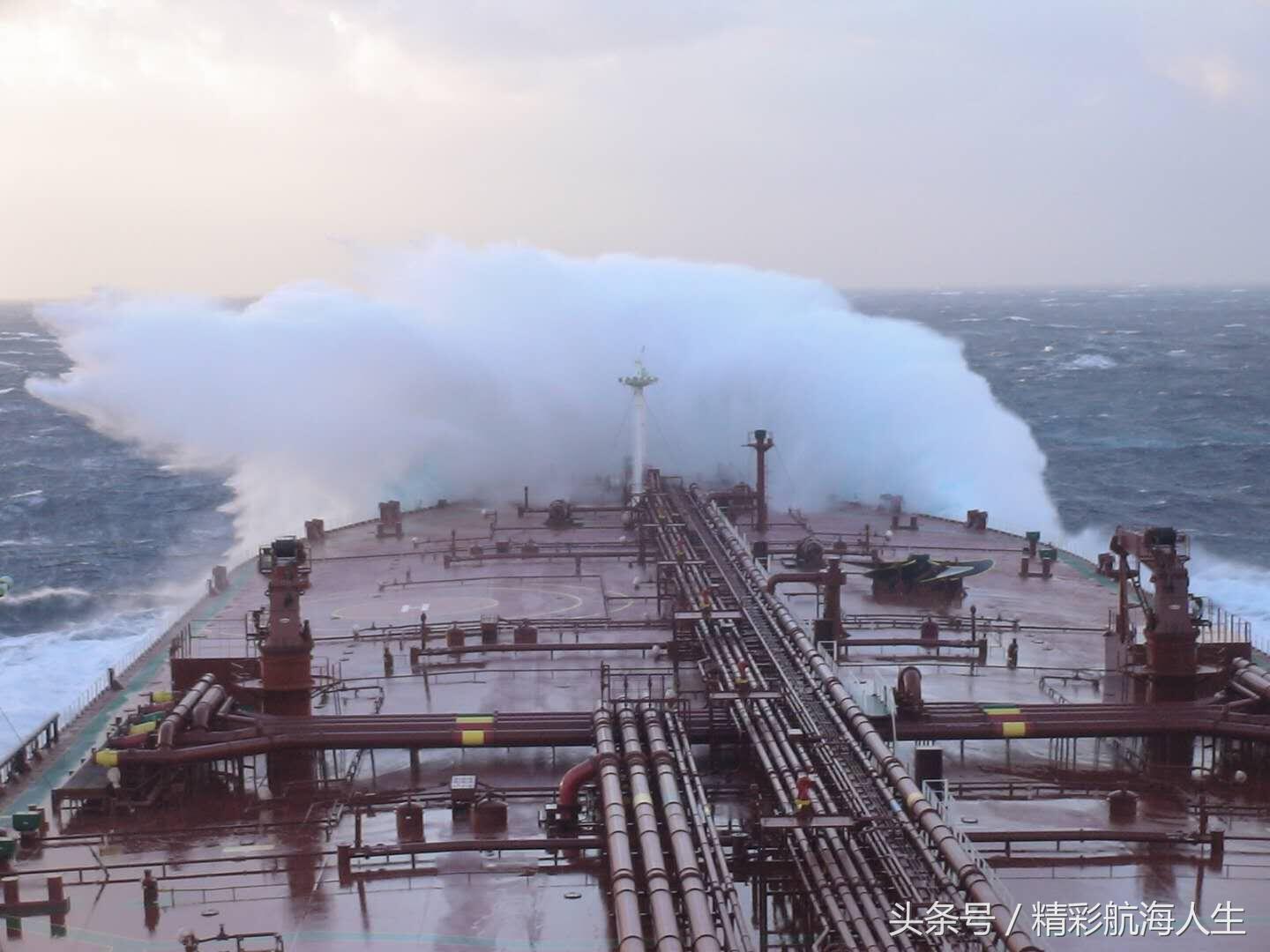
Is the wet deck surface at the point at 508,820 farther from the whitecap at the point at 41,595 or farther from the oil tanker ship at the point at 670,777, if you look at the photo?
the whitecap at the point at 41,595

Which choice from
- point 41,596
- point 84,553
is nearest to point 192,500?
point 84,553

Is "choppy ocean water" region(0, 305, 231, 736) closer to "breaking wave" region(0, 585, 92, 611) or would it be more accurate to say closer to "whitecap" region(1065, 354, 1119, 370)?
"breaking wave" region(0, 585, 92, 611)

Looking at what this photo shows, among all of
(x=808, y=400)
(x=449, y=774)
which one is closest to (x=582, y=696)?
(x=449, y=774)

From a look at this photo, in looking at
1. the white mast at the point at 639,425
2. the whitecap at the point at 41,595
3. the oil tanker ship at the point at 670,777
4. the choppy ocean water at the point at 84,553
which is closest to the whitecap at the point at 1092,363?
the choppy ocean water at the point at 84,553

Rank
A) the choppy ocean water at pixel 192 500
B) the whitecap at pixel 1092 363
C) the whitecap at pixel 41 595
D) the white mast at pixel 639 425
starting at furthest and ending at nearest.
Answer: the whitecap at pixel 1092 363
the white mast at pixel 639 425
the whitecap at pixel 41 595
the choppy ocean water at pixel 192 500

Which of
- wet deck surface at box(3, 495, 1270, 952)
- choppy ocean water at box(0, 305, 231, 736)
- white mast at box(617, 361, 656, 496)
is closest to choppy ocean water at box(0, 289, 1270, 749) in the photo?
choppy ocean water at box(0, 305, 231, 736)

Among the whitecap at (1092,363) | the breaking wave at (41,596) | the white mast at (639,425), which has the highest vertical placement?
the whitecap at (1092,363)

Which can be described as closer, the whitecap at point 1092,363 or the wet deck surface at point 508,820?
the wet deck surface at point 508,820
